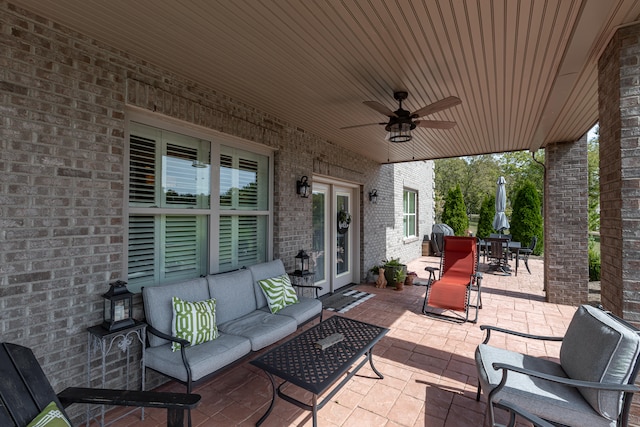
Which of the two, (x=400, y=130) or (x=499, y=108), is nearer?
(x=400, y=130)

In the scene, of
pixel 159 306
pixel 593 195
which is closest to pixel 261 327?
pixel 159 306

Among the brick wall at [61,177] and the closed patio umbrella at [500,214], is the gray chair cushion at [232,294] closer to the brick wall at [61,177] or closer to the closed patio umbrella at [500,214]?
the brick wall at [61,177]

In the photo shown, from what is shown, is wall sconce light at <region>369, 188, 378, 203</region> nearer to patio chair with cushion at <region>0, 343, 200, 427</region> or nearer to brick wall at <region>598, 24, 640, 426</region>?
brick wall at <region>598, 24, 640, 426</region>

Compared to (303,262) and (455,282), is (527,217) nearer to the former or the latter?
(455,282)

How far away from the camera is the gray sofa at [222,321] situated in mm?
2258

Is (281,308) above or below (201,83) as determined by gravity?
below

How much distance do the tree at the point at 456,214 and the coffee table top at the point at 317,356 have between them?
35.2 feet

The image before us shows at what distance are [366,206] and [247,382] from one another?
179 inches

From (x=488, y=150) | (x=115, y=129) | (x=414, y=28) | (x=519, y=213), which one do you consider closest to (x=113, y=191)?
(x=115, y=129)

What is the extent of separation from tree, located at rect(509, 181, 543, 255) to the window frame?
10.5 meters

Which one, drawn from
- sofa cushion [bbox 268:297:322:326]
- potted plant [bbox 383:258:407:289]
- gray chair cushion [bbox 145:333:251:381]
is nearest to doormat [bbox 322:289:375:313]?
potted plant [bbox 383:258:407:289]

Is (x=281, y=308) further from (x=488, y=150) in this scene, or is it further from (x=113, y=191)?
(x=488, y=150)

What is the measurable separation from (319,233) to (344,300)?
4.29 feet

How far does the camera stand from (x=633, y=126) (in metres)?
2.03
